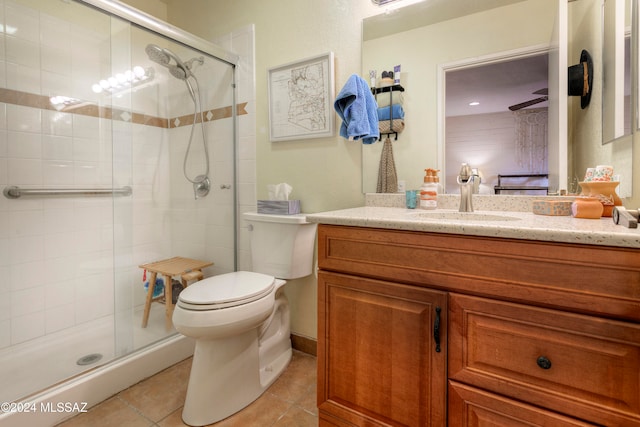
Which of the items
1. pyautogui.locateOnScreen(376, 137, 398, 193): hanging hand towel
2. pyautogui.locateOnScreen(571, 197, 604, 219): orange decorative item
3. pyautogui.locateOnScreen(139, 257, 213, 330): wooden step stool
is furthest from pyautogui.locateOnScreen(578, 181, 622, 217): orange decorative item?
pyautogui.locateOnScreen(139, 257, 213, 330): wooden step stool

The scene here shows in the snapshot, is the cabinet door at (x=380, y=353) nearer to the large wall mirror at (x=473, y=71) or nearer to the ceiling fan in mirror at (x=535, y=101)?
the large wall mirror at (x=473, y=71)

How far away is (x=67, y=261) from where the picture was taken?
1.85m

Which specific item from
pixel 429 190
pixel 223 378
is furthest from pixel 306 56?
pixel 223 378

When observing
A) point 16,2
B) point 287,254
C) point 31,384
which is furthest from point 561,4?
point 31,384

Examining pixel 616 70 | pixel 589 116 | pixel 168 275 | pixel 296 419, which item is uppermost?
pixel 616 70

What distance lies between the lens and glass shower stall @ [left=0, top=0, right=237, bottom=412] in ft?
5.35

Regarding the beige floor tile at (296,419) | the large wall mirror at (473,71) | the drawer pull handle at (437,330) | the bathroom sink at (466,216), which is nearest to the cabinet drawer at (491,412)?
the drawer pull handle at (437,330)

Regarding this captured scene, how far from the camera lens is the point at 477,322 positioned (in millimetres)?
818

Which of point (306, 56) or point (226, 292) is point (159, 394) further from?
point (306, 56)

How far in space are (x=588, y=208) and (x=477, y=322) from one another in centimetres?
51

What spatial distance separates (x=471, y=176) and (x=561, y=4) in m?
0.71

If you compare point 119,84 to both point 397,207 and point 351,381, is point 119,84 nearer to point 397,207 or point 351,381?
point 397,207

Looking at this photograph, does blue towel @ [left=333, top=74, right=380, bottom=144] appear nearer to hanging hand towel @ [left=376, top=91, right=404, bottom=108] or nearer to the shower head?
hanging hand towel @ [left=376, top=91, right=404, bottom=108]

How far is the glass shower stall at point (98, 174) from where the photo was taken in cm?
163
